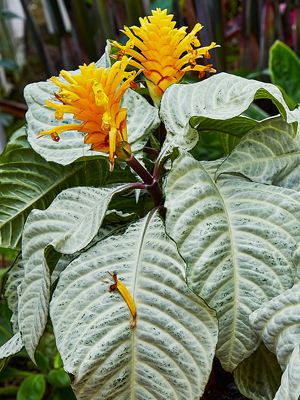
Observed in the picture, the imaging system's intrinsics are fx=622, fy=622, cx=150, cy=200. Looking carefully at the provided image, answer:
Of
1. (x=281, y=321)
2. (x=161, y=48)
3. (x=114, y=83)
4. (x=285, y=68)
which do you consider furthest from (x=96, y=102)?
(x=285, y=68)

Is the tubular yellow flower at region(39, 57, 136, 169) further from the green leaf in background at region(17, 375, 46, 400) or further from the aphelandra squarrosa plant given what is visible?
the green leaf in background at region(17, 375, 46, 400)

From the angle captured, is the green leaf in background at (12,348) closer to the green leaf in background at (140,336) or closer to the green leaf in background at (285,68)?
the green leaf in background at (140,336)

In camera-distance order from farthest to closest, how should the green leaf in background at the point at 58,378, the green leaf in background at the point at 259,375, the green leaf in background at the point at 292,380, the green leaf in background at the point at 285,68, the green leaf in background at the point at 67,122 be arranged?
the green leaf in background at the point at 285,68 → the green leaf in background at the point at 58,378 → the green leaf in background at the point at 67,122 → the green leaf in background at the point at 259,375 → the green leaf in background at the point at 292,380

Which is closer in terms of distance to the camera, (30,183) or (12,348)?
(12,348)

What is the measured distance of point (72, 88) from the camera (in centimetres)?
58

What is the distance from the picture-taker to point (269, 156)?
66 cm

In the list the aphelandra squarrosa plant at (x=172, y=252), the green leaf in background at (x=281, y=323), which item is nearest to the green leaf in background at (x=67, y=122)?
the aphelandra squarrosa plant at (x=172, y=252)

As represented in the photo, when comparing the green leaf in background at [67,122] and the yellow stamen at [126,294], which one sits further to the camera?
the green leaf in background at [67,122]

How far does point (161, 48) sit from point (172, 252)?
231mm

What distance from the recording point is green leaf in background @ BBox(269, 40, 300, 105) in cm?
124

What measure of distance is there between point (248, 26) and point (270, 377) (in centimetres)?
113

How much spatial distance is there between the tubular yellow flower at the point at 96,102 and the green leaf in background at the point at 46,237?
0.08 meters

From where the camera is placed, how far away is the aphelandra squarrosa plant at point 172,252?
1.80ft

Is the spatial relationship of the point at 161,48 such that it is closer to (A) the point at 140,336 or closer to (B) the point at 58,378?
(A) the point at 140,336
